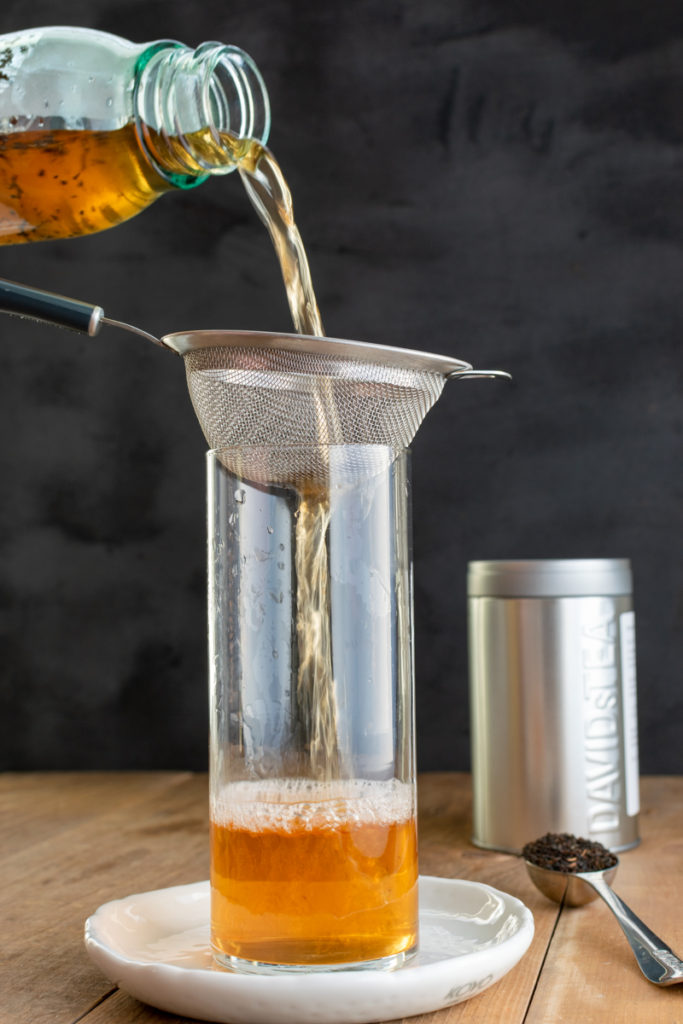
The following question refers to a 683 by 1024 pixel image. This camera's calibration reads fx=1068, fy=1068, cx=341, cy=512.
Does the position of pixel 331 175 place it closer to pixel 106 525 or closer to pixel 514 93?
pixel 514 93

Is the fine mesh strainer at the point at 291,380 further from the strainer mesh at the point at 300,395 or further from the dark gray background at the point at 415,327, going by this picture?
the dark gray background at the point at 415,327

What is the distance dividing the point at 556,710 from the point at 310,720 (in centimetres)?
43

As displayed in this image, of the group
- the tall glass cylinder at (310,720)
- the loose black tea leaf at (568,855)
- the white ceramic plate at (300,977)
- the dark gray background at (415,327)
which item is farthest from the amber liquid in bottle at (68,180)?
the dark gray background at (415,327)

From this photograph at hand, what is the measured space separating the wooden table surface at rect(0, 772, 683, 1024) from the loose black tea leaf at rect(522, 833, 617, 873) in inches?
1.1

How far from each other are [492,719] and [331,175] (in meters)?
0.84

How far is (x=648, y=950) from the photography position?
25.3 inches

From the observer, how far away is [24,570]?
154 cm

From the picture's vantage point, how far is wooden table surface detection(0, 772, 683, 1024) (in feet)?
1.90

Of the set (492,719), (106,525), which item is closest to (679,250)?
(492,719)

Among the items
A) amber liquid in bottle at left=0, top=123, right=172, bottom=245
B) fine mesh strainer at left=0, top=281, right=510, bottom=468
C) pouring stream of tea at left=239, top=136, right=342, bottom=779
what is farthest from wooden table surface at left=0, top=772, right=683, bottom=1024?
amber liquid in bottle at left=0, top=123, right=172, bottom=245

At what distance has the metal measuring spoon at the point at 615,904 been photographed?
614 millimetres

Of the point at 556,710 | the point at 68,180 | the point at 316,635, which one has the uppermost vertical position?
the point at 68,180

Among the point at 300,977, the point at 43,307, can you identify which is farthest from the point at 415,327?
the point at 300,977

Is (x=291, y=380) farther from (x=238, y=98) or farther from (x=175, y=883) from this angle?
(x=175, y=883)
